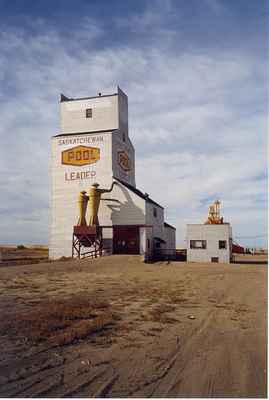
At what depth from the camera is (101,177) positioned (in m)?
37.4

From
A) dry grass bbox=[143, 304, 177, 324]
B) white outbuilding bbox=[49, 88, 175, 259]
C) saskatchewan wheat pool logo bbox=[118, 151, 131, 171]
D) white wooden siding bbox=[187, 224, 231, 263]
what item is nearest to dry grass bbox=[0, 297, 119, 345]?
dry grass bbox=[143, 304, 177, 324]

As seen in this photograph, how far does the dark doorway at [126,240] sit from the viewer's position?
35625 mm

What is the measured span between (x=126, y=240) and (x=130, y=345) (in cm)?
2843

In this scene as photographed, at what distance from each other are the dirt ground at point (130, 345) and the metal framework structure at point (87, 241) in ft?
69.3

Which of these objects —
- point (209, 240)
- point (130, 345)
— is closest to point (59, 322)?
point (130, 345)

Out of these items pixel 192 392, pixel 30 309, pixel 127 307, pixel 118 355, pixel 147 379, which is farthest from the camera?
pixel 127 307

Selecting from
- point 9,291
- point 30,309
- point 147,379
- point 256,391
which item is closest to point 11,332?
point 30,309

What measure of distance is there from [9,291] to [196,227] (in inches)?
932

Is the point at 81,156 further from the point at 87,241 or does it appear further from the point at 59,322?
the point at 59,322

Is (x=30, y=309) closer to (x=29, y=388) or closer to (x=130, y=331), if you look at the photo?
(x=130, y=331)

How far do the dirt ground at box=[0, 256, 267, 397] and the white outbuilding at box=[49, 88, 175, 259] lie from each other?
875 inches

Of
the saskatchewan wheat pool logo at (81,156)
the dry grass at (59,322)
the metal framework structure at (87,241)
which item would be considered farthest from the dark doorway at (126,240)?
the dry grass at (59,322)

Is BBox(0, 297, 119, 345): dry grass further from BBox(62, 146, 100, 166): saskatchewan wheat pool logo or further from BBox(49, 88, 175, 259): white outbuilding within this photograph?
BBox(62, 146, 100, 166): saskatchewan wheat pool logo

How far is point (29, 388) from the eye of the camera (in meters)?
5.32
